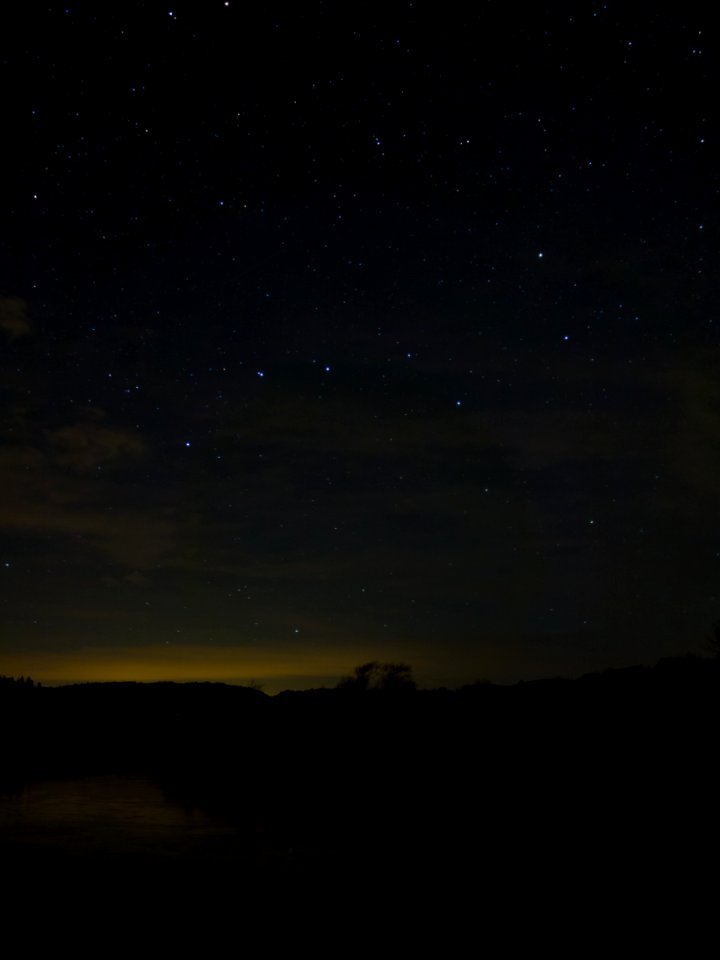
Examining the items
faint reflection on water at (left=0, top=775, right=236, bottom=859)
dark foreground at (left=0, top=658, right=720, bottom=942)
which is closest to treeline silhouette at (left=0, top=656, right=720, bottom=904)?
dark foreground at (left=0, top=658, right=720, bottom=942)

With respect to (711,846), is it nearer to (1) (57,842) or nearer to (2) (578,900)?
(2) (578,900)

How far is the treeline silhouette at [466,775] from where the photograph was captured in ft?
37.2

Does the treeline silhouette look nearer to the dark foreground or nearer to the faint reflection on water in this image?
the dark foreground

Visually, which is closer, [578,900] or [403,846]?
[578,900]

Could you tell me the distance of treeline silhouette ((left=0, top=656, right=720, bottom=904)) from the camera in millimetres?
11344

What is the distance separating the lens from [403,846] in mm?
11852

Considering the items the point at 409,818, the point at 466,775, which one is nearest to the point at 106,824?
the point at 409,818

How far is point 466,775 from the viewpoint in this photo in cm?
1817

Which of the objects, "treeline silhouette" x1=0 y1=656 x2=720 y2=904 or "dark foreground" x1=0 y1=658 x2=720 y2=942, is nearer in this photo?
"dark foreground" x1=0 y1=658 x2=720 y2=942

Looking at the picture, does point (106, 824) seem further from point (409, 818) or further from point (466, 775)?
point (466, 775)

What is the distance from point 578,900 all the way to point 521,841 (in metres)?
3.49

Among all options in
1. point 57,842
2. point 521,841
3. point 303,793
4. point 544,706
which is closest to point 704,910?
point 521,841

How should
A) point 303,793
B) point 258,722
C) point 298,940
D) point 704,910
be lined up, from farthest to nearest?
point 258,722 < point 303,793 < point 704,910 < point 298,940

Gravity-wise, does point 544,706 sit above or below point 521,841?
above
